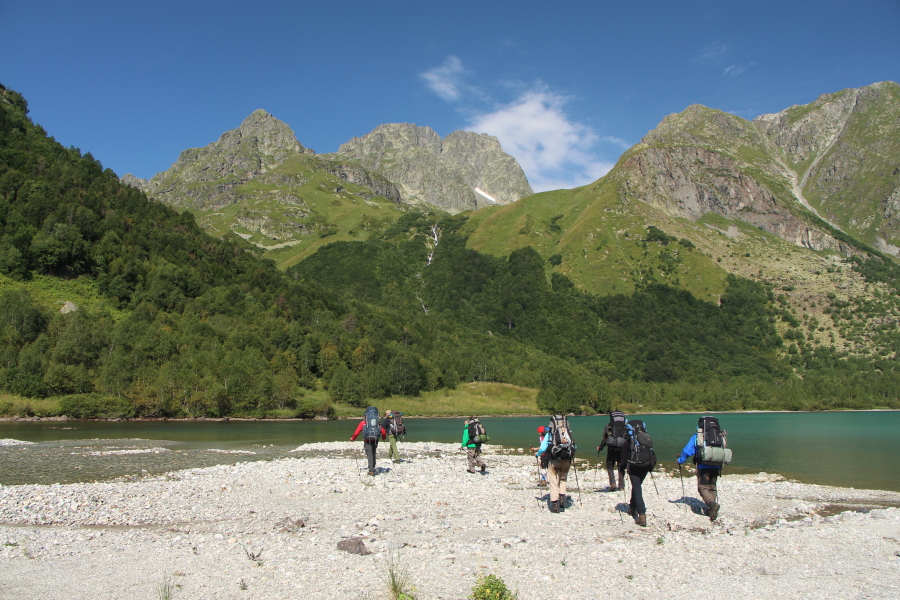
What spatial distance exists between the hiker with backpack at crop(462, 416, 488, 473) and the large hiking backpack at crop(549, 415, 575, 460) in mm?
9878

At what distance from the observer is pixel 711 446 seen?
17688 mm

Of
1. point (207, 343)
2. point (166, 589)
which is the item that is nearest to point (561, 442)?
A: point (166, 589)

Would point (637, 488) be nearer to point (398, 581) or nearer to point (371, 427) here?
point (398, 581)

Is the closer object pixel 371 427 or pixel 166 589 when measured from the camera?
pixel 166 589

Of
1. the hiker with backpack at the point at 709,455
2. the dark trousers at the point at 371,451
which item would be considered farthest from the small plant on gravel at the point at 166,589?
the dark trousers at the point at 371,451

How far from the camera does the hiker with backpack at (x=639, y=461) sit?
16594 mm

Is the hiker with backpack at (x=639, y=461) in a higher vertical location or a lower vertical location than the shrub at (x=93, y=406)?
higher

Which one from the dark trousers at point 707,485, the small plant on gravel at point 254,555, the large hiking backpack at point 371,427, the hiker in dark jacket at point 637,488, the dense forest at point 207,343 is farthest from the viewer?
the dense forest at point 207,343

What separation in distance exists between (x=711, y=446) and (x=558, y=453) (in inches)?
202

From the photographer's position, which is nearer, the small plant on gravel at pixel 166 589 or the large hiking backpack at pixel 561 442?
the small plant on gravel at pixel 166 589

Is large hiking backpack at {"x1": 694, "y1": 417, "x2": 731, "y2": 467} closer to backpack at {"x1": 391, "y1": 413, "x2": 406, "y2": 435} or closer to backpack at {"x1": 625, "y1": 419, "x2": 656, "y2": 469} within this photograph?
backpack at {"x1": 625, "y1": 419, "x2": 656, "y2": 469}

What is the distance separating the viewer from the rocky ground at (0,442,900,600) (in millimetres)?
11125

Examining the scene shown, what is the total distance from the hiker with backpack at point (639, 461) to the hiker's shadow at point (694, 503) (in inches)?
155

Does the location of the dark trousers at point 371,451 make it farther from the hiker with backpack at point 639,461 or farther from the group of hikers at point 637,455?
the hiker with backpack at point 639,461
